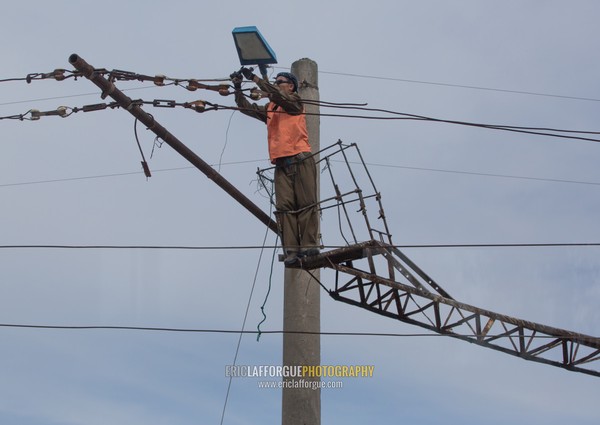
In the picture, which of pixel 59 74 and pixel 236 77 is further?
pixel 236 77

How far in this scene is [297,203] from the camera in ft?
30.4

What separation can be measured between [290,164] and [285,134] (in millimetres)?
345

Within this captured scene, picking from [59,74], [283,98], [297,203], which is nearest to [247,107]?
[283,98]

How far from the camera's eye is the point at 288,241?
901cm

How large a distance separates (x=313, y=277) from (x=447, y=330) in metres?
1.55

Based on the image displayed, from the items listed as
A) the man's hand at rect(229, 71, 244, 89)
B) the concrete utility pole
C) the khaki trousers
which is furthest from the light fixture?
the concrete utility pole

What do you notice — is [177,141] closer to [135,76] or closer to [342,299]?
[135,76]

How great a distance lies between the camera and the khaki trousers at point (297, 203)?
905cm

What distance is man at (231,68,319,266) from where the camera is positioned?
9.02 m

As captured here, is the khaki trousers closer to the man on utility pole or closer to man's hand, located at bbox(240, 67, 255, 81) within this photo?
the man on utility pole

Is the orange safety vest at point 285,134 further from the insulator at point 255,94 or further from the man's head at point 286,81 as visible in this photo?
the insulator at point 255,94

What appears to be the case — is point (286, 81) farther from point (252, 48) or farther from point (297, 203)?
point (297, 203)

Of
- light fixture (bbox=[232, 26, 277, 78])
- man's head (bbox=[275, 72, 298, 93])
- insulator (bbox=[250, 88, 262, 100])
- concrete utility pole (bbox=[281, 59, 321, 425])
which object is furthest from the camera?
man's head (bbox=[275, 72, 298, 93])

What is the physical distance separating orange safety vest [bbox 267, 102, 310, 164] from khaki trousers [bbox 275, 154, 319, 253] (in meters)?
0.11
